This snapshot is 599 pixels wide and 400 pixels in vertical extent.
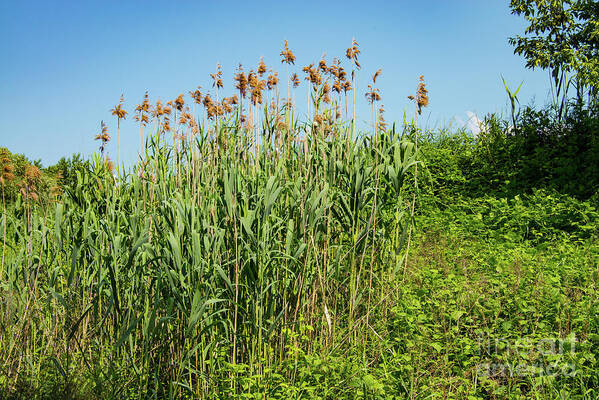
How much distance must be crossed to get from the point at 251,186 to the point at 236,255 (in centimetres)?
68

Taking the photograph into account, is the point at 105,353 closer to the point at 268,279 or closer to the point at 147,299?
the point at 147,299

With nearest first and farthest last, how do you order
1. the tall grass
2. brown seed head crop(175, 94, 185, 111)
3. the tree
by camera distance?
the tall grass, brown seed head crop(175, 94, 185, 111), the tree

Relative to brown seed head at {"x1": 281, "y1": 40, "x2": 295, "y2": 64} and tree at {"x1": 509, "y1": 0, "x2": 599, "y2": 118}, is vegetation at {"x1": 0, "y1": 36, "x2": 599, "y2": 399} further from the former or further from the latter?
tree at {"x1": 509, "y1": 0, "x2": 599, "y2": 118}

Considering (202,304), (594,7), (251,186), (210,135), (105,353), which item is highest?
(594,7)

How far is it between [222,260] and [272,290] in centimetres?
39

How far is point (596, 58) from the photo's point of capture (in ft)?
33.0

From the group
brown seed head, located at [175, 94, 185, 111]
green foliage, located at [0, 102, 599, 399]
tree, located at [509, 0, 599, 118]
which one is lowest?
green foliage, located at [0, 102, 599, 399]

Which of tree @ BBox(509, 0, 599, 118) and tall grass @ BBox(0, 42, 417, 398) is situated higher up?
tree @ BBox(509, 0, 599, 118)

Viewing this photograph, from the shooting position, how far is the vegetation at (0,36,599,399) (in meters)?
3.09

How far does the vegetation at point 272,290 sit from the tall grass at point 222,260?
0.06ft

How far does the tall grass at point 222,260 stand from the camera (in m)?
3.07

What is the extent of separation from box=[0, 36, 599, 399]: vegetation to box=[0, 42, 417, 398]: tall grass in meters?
0.02

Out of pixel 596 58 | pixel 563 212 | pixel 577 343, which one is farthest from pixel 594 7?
pixel 577 343

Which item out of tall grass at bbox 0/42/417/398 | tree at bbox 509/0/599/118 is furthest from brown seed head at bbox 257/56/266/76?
tree at bbox 509/0/599/118
